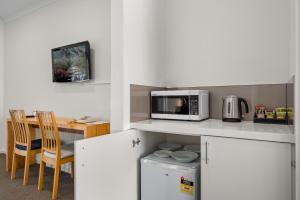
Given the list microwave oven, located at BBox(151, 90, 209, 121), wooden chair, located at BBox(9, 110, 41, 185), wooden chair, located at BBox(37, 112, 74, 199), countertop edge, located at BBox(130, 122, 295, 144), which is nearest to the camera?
countertop edge, located at BBox(130, 122, 295, 144)

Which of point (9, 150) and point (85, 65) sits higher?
point (85, 65)

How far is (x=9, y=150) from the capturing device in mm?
3424

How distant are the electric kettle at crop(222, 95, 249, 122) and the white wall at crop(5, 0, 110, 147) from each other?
5.38ft

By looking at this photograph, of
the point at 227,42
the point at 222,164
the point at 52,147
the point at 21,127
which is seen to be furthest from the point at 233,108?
the point at 21,127

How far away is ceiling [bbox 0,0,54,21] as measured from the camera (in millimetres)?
3656

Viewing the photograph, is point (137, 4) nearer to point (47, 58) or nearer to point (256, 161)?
point (256, 161)

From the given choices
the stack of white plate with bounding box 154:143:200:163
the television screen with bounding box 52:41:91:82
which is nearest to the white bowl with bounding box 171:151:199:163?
the stack of white plate with bounding box 154:143:200:163

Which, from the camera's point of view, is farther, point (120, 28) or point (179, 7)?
point (179, 7)

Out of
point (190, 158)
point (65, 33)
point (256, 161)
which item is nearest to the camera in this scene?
point (256, 161)

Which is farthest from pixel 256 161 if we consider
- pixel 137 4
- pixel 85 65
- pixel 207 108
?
pixel 85 65

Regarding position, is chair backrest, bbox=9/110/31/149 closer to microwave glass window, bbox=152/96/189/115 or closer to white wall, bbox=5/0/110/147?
white wall, bbox=5/0/110/147

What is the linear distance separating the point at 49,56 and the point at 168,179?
10.1 ft

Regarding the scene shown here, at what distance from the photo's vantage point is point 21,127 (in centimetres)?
301

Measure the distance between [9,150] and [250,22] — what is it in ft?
12.9
